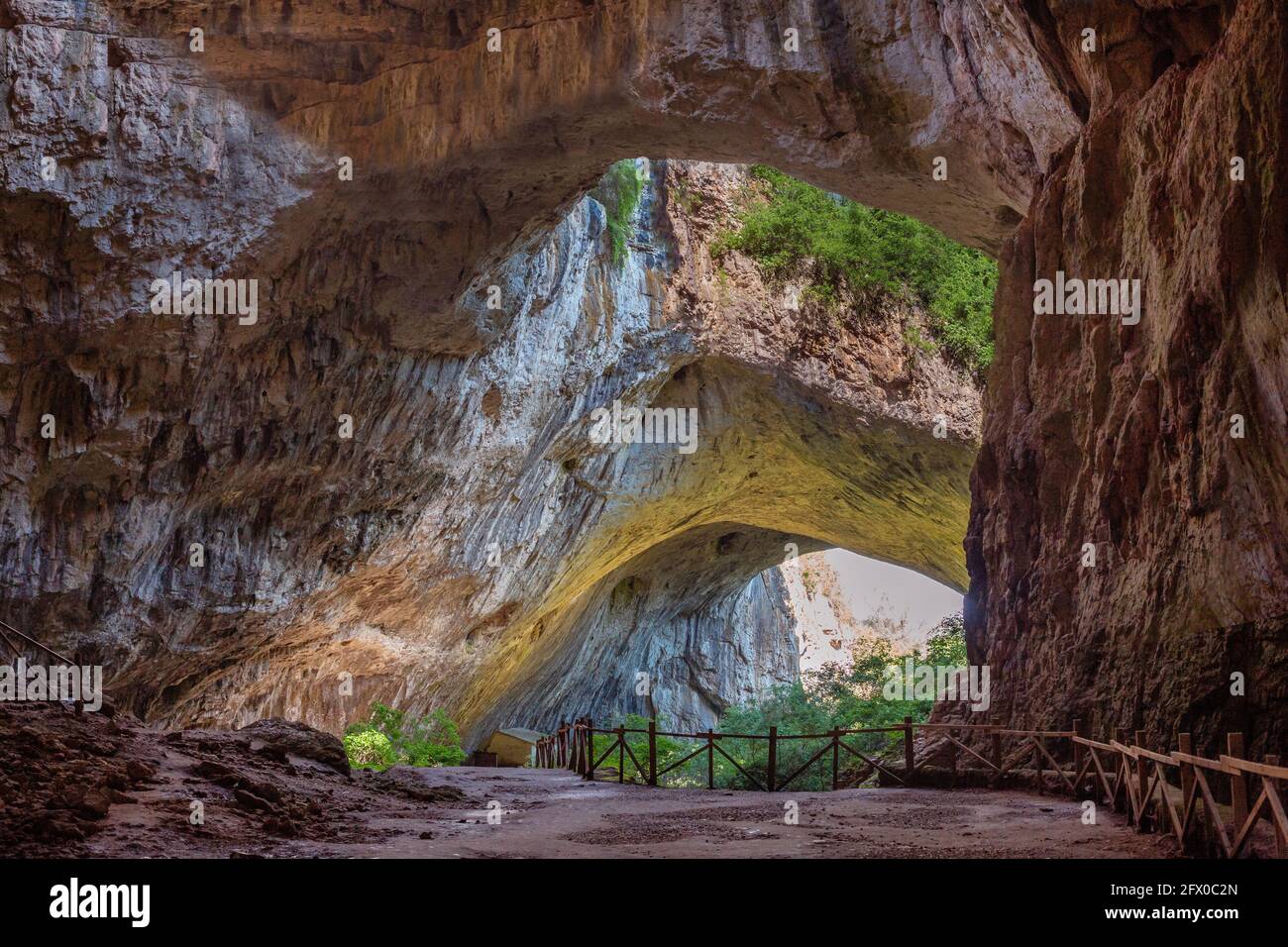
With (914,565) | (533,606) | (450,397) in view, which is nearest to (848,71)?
(450,397)

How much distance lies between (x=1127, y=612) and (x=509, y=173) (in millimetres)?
8565

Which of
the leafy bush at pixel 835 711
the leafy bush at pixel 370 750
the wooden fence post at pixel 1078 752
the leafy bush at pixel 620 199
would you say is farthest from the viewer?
the leafy bush at pixel 835 711

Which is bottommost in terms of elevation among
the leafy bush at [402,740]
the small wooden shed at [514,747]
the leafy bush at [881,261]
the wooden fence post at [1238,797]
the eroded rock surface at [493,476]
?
the small wooden shed at [514,747]

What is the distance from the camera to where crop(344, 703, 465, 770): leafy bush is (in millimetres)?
19406

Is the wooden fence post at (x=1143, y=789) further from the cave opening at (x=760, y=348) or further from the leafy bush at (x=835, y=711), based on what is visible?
the leafy bush at (x=835, y=711)

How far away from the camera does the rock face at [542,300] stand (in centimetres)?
810

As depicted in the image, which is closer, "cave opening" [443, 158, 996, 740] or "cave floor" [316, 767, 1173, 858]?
"cave floor" [316, 767, 1173, 858]

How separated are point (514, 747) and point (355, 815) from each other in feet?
55.4

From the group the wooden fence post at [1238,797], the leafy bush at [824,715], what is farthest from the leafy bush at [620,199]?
the wooden fence post at [1238,797]

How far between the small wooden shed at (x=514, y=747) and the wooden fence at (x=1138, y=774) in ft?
25.3

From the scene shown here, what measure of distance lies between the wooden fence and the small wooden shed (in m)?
7.70

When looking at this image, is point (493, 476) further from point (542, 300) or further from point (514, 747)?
point (514, 747)

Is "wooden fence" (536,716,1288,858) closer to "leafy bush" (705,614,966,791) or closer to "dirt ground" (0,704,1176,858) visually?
"dirt ground" (0,704,1176,858)

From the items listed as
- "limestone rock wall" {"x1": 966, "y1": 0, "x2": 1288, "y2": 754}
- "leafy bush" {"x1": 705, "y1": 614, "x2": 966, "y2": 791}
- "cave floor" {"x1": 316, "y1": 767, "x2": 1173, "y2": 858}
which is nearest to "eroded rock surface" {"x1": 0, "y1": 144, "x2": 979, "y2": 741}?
"leafy bush" {"x1": 705, "y1": 614, "x2": 966, "y2": 791}
